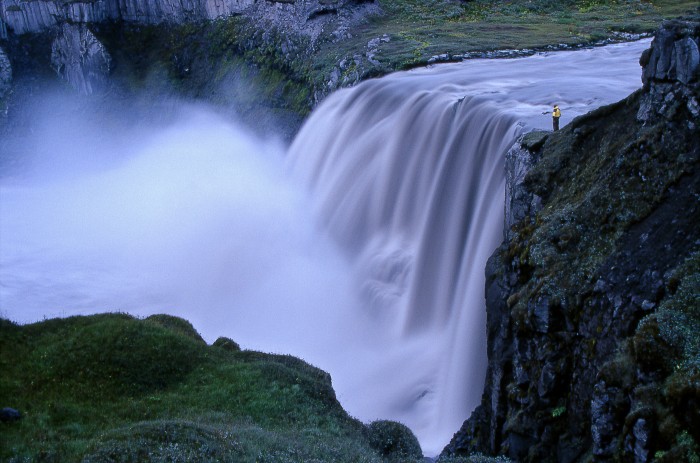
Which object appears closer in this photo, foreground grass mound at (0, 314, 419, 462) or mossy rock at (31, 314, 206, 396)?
foreground grass mound at (0, 314, 419, 462)

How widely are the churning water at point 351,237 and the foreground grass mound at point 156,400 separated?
12.3 ft

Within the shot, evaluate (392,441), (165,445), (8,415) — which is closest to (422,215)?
(392,441)

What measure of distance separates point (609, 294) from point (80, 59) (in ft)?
176

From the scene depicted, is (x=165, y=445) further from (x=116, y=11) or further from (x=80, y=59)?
(x=116, y=11)

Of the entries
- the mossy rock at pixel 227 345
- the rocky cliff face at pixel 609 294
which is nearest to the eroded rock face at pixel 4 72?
the mossy rock at pixel 227 345

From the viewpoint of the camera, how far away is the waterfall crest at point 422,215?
722 inches

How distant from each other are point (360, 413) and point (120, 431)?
8713mm

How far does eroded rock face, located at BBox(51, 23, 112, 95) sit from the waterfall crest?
101ft

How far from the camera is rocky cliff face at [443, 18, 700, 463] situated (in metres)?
9.53

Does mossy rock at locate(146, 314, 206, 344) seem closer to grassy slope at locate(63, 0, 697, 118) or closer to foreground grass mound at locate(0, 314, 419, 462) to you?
foreground grass mound at locate(0, 314, 419, 462)

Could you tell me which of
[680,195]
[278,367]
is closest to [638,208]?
[680,195]

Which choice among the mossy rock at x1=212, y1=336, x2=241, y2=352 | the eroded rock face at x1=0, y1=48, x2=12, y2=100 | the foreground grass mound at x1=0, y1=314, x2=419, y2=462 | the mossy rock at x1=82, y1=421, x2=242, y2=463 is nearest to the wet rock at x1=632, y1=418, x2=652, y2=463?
the foreground grass mound at x1=0, y1=314, x2=419, y2=462

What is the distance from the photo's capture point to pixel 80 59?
56.1 metres

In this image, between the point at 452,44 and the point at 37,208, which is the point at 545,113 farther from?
the point at 37,208
